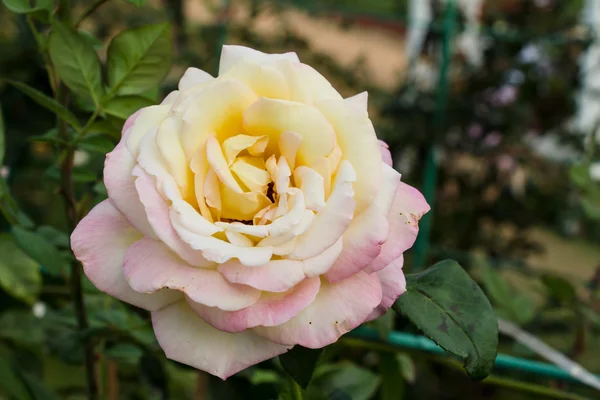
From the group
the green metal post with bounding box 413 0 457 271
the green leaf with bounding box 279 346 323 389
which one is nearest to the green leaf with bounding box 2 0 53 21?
the green leaf with bounding box 279 346 323 389

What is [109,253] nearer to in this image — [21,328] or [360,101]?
[360,101]

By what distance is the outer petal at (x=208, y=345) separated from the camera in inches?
9.5

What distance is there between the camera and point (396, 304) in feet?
0.98

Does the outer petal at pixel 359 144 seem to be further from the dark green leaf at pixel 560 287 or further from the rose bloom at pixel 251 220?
the dark green leaf at pixel 560 287

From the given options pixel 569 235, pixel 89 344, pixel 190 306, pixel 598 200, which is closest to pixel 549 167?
pixel 569 235

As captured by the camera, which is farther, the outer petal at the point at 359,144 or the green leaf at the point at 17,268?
the green leaf at the point at 17,268

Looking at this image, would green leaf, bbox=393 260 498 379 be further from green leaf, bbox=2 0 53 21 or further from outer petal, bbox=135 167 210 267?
green leaf, bbox=2 0 53 21

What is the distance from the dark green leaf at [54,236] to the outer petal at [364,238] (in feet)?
0.80

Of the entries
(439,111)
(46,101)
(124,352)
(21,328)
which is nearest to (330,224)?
(46,101)

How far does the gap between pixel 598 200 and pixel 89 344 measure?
0.58m

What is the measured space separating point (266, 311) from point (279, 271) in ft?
0.05

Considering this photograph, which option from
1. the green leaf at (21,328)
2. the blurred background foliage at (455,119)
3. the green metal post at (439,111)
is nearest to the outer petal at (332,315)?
the green leaf at (21,328)

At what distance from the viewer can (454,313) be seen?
293 mm

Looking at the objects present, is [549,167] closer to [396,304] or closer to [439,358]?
[439,358]
